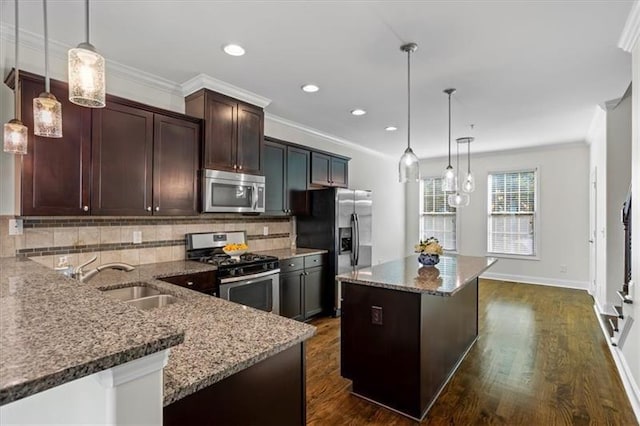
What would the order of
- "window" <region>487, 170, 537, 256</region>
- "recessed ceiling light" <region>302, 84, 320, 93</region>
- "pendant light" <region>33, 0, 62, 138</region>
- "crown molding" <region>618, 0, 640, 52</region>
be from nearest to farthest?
"pendant light" <region>33, 0, 62, 138</region> < "crown molding" <region>618, 0, 640, 52</region> < "recessed ceiling light" <region>302, 84, 320, 93</region> < "window" <region>487, 170, 537, 256</region>

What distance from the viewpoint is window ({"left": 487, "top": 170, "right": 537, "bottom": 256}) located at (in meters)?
6.54

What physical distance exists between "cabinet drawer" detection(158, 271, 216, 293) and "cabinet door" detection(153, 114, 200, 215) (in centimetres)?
62

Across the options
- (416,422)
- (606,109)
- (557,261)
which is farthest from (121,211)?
(557,261)

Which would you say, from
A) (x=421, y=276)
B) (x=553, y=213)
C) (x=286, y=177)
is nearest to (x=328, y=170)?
(x=286, y=177)

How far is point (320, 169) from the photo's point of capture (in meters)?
4.80

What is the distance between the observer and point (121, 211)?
8.76ft

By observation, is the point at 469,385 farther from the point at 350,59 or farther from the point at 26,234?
the point at 26,234

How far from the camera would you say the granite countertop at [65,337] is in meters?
0.56

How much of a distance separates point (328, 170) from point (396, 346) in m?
3.11

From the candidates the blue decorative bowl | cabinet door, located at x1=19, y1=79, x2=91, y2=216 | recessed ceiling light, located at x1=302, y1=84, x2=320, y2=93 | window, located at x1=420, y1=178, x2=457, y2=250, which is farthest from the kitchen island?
window, located at x1=420, y1=178, x2=457, y2=250

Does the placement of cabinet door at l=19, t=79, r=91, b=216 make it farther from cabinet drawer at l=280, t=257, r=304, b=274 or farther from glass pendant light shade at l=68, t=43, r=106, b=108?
cabinet drawer at l=280, t=257, r=304, b=274

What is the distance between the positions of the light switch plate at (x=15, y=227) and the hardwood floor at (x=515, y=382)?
8.29 feet

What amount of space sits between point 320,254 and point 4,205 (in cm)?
312

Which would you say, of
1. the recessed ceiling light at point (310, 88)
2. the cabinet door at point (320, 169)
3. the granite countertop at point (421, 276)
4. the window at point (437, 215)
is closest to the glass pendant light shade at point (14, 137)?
the granite countertop at point (421, 276)
